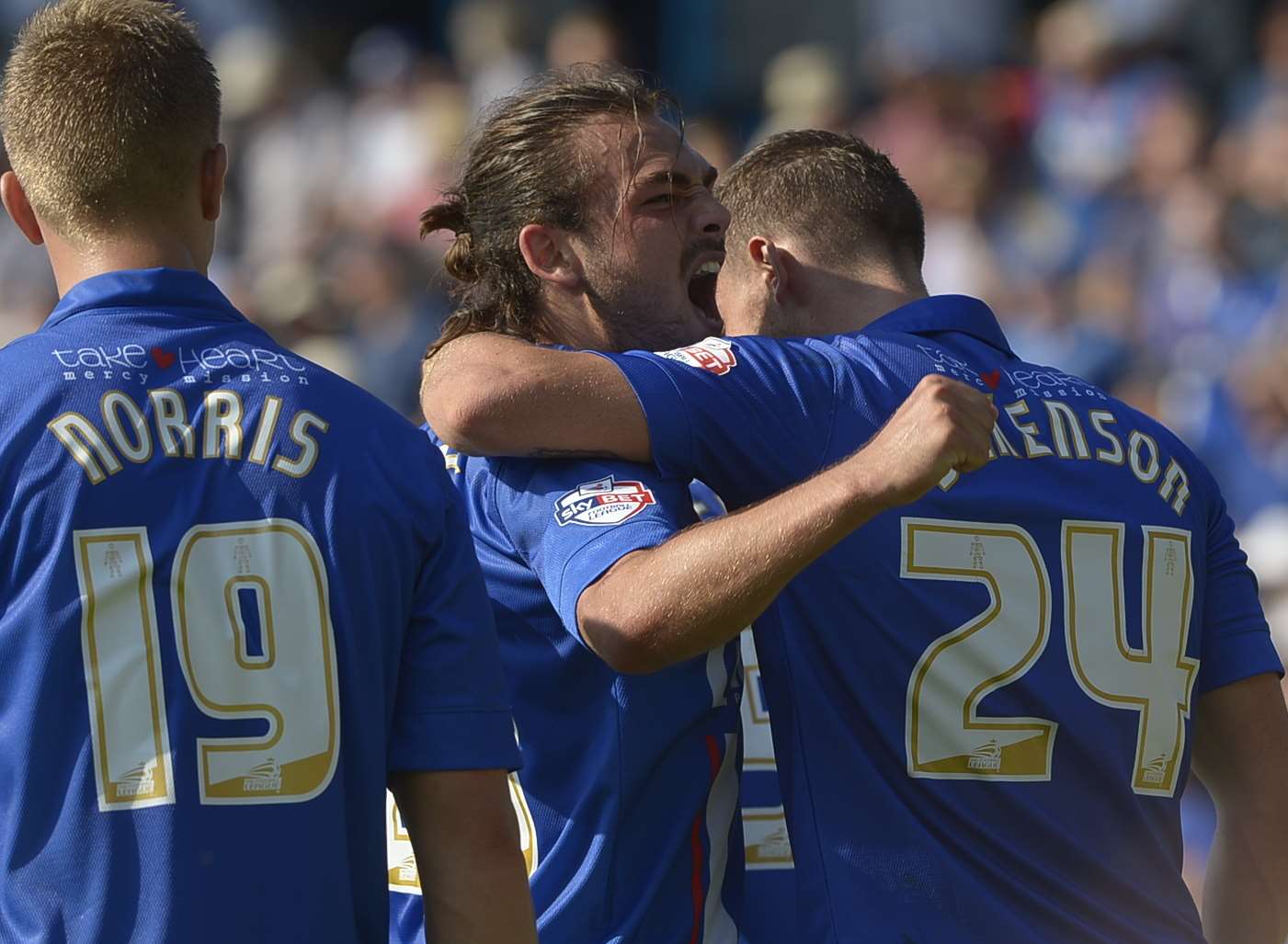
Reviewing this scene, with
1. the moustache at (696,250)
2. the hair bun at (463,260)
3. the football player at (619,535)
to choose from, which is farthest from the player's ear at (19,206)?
the moustache at (696,250)

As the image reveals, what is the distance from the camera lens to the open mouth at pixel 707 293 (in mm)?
3637

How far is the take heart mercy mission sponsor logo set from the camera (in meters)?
2.86

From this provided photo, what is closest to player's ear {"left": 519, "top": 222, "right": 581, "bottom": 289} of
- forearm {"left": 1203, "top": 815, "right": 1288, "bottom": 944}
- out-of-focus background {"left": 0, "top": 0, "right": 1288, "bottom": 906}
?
forearm {"left": 1203, "top": 815, "right": 1288, "bottom": 944}

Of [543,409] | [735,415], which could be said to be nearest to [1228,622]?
[735,415]

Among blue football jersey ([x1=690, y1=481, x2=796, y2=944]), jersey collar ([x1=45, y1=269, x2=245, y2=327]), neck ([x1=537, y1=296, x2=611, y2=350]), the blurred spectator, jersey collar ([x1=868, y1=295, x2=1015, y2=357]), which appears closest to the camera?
jersey collar ([x1=45, y1=269, x2=245, y2=327])

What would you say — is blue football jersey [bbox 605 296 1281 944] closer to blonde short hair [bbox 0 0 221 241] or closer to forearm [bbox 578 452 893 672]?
forearm [bbox 578 452 893 672]

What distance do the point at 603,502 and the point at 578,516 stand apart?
44 mm

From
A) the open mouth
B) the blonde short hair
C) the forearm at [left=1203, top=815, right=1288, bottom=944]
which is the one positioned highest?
the blonde short hair

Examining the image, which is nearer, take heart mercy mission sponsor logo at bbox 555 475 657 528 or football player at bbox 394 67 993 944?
football player at bbox 394 67 993 944

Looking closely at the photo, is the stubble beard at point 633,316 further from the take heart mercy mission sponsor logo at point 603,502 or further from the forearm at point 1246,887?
the forearm at point 1246,887

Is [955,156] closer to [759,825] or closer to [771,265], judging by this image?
[771,265]

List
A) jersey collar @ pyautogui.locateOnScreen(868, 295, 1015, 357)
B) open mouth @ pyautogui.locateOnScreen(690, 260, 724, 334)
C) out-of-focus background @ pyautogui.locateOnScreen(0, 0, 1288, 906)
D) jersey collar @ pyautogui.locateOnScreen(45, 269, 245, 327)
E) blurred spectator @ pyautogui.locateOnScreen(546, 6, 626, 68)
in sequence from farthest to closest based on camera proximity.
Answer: blurred spectator @ pyautogui.locateOnScreen(546, 6, 626, 68) → out-of-focus background @ pyautogui.locateOnScreen(0, 0, 1288, 906) → open mouth @ pyautogui.locateOnScreen(690, 260, 724, 334) → jersey collar @ pyautogui.locateOnScreen(868, 295, 1015, 357) → jersey collar @ pyautogui.locateOnScreen(45, 269, 245, 327)

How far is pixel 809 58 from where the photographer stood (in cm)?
1165

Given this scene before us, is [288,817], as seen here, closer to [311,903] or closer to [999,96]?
[311,903]
